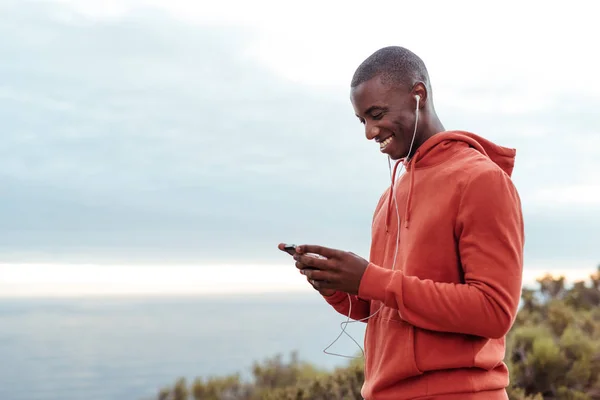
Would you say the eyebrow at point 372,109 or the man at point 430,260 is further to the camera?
the eyebrow at point 372,109

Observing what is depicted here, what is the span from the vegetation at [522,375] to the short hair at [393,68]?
12.6ft

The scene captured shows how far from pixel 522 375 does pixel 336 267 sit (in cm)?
521

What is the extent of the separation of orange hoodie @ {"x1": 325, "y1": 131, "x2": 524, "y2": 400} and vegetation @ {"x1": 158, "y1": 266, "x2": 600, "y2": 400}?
12.2 ft

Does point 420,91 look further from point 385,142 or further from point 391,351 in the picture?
point 391,351

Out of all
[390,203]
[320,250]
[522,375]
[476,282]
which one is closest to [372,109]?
[390,203]

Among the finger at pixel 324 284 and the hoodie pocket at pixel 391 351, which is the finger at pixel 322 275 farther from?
the hoodie pocket at pixel 391 351

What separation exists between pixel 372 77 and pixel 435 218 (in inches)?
18.6

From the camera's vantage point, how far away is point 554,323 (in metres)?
7.96

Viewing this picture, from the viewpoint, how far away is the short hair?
2250 millimetres

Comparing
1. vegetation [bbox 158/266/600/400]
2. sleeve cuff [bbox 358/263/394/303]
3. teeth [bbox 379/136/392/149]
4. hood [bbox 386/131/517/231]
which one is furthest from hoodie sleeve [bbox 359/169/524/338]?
vegetation [bbox 158/266/600/400]

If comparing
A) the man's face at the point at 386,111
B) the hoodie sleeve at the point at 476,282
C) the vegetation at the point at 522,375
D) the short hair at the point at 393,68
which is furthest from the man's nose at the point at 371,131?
the vegetation at the point at 522,375

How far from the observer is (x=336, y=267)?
2.02 metres

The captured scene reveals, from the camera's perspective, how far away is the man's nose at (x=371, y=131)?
7.34 feet

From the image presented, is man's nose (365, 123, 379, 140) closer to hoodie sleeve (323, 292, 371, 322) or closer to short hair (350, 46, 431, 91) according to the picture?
short hair (350, 46, 431, 91)
